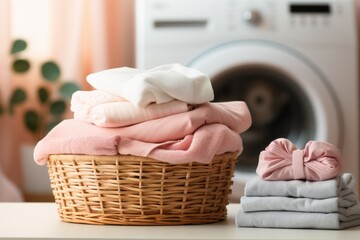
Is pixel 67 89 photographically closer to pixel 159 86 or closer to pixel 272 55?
pixel 272 55

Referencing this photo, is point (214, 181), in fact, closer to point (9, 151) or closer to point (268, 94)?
point (268, 94)

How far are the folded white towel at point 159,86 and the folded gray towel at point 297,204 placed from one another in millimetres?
149

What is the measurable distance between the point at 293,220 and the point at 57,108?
1639 millimetres

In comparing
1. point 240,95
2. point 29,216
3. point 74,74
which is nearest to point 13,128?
point 74,74

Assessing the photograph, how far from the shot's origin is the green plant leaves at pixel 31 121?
8.18ft

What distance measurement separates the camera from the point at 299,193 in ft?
3.16

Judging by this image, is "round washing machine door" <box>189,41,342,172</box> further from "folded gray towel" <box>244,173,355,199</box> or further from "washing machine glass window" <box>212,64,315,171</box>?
"folded gray towel" <box>244,173,355,199</box>

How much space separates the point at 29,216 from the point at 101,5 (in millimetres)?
1558

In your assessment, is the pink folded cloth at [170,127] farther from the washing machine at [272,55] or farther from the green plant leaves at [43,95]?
the green plant leaves at [43,95]

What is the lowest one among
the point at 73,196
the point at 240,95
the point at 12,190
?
the point at 12,190

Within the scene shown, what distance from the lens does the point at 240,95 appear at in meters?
2.26

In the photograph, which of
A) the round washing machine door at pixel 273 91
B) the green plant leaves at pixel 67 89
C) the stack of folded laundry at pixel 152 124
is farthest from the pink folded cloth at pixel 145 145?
the green plant leaves at pixel 67 89

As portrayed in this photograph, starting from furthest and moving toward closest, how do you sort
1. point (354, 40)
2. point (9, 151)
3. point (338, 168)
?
point (9, 151), point (354, 40), point (338, 168)

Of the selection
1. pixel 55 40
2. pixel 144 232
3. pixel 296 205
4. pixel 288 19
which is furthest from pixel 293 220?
pixel 55 40
